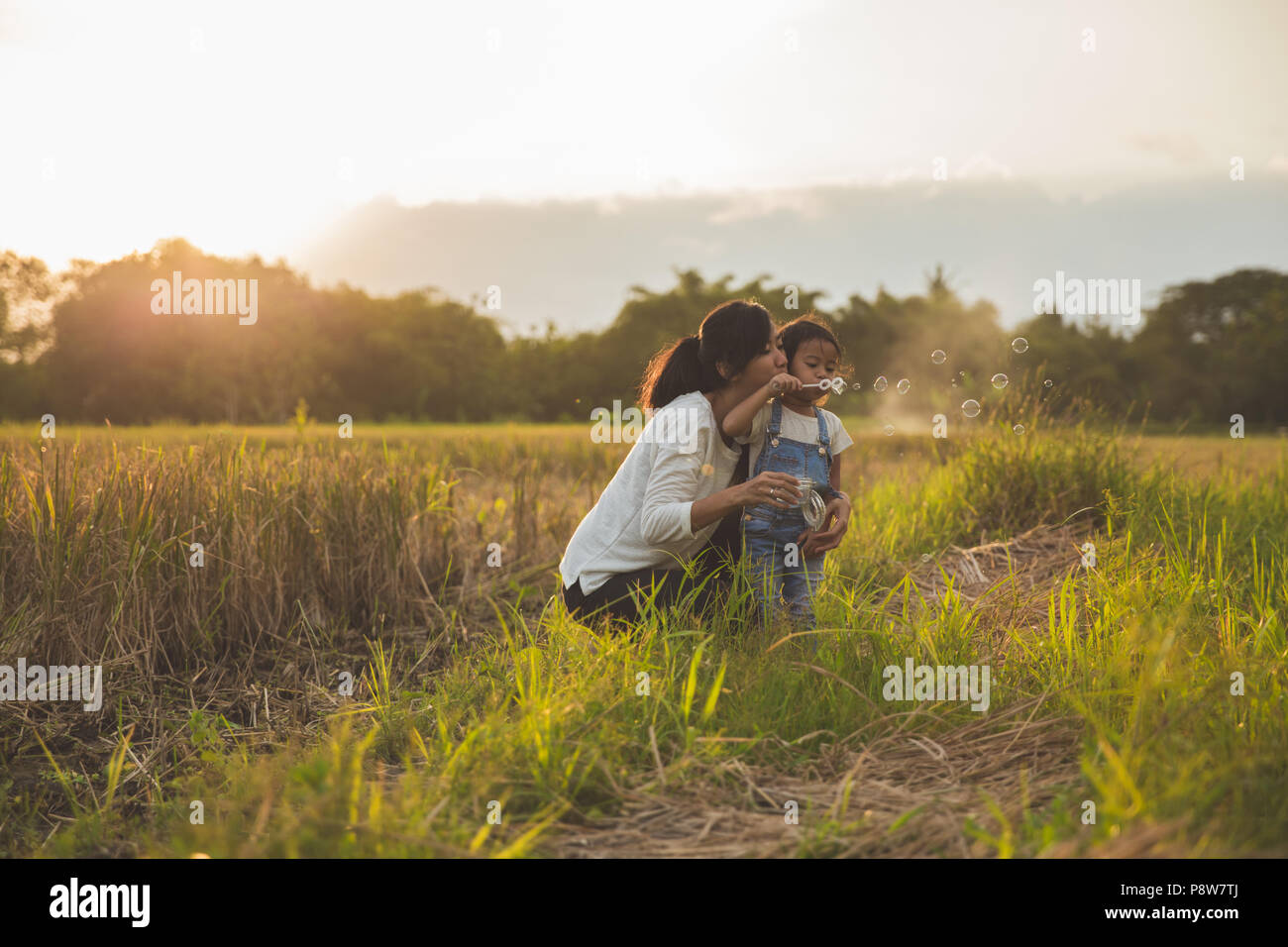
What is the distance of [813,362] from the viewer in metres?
3.33

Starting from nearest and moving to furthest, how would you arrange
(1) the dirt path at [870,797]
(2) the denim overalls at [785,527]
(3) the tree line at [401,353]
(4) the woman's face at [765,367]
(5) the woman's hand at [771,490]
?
(1) the dirt path at [870,797] → (5) the woman's hand at [771,490] → (4) the woman's face at [765,367] → (2) the denim overalls at [785,527] → (3) the tree line at [401,353]

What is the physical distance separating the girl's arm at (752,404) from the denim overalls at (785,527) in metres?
0.23

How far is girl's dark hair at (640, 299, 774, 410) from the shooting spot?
10.2ft

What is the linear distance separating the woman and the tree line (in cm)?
1637

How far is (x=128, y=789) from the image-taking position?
2.95 meters

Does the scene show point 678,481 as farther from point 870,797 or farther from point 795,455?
point 870,797

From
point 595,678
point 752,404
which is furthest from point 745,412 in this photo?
point 595,678

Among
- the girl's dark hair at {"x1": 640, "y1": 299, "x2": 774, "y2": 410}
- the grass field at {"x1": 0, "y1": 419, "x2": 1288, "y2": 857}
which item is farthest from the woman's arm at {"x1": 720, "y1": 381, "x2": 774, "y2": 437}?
the grass field at {"x1": 0, "y1": 419, "x2": 1288, "y2": 857}

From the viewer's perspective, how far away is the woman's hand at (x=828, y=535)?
317cm

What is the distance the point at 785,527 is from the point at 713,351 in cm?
72

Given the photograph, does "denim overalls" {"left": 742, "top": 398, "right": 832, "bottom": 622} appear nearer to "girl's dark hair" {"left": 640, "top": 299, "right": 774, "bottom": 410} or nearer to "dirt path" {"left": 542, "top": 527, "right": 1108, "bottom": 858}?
"girl's dark hair" {"left": 640, "top": 299, "right": 774, "bottom": 410}

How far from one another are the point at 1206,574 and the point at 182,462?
4526 millimetres

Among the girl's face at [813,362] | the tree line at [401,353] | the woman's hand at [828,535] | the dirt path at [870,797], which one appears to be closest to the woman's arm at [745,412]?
the girl's face at [813,362]

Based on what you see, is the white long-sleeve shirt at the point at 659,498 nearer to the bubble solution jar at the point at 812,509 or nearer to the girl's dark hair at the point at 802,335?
the bubble solution jar at the point at 812,509
